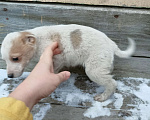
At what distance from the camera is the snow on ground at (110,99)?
5.24 feet

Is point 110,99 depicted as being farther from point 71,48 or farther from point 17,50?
point 17,50

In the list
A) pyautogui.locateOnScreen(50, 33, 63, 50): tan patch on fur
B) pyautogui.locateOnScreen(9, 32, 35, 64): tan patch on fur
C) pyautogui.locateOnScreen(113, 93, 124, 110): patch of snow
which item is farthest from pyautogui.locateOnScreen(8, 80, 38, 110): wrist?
pyautogui.locateOnScreen(113, 93, 124, 110): patch of snow

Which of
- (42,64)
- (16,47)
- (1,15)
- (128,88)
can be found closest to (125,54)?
(128,88)

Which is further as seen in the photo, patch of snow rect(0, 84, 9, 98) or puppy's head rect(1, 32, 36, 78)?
patch of snow rect(0, 84, 9, 98)

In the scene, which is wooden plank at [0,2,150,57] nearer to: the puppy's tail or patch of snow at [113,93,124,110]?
the puppy's tail

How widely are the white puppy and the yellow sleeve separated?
0.78 metres

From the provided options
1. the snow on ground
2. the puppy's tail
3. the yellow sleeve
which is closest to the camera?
the yellow sleeve

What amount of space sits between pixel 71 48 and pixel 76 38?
0.43 ft

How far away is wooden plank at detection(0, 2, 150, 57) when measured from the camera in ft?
5.82

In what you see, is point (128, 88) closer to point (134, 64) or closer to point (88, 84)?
point (134, 64)

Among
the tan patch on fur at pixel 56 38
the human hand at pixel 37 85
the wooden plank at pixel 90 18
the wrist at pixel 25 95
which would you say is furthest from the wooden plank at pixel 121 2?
the wrist at pixel 25 95

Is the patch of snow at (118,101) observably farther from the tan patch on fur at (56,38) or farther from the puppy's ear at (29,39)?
the puppy's ear at (29,39)

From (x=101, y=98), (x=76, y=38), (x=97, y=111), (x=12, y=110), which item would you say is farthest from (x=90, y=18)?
(x=12, y=110)

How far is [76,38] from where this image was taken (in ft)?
5.33
